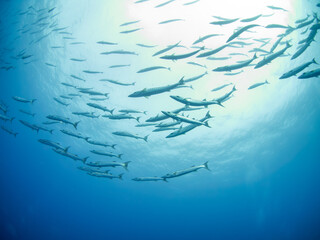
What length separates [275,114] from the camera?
1053 inches

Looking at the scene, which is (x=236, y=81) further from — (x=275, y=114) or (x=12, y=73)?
(x=12, y=73)

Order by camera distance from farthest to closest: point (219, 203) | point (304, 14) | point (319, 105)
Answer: point (219, 203)
point (319, 105)
point (304, 14)

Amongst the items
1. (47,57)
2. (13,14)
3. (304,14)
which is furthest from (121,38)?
(304,14)

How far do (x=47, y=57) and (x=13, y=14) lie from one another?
4.07 meters

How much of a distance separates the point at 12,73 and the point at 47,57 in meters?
7.83

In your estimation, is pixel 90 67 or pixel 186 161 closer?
pixel 90 67

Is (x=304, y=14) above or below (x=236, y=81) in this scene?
above

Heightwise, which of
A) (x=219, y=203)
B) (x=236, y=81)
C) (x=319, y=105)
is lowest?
(x=219, y=203)

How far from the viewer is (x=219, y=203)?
69.2 metres

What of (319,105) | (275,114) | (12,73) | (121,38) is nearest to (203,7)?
(121,38)

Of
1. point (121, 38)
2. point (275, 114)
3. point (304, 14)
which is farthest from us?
point (275, 114)

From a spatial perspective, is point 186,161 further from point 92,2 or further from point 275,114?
point 92,2

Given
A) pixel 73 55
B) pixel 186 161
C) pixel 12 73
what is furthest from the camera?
pixel 186 161

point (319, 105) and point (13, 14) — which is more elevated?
point (13, 14)
